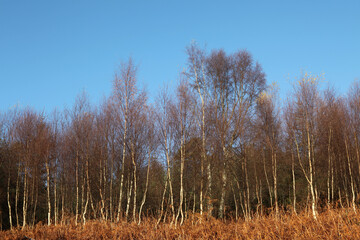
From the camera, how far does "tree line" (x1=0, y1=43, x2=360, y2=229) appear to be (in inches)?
517

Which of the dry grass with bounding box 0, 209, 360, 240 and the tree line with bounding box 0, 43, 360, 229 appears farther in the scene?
the tree line with bounding box 0, 43, 360, 229

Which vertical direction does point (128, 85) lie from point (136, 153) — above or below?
above

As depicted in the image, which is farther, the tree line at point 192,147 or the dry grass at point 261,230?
the tree line at point 192,147

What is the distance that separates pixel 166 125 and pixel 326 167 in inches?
395

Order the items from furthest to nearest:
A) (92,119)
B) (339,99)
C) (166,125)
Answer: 1. (339,99)
2. (92,119)
3. (166,125)

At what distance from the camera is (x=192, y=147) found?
14016mm

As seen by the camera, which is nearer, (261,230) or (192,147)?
(261,230)

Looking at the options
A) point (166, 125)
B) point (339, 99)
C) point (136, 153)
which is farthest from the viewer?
point (339, 99)

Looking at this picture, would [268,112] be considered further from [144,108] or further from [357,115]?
[144,108]

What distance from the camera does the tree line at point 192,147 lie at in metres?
13.1

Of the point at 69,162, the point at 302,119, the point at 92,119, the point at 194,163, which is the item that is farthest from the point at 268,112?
the point at 69,162

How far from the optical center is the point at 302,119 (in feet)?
45.5

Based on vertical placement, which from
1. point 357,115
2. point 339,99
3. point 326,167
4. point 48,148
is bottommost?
point 326,167

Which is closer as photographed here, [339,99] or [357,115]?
[357,115]
